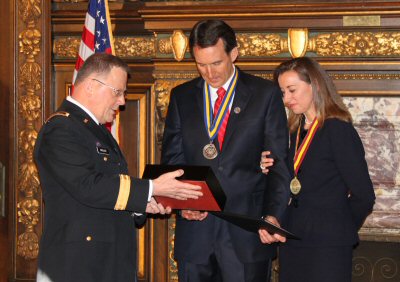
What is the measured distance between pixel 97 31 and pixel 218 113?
1548mm

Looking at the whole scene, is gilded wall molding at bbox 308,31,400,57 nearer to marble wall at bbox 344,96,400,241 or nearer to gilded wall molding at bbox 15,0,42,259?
marble wall at bbox 344,96,400,241

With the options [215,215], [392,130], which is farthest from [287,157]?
[392,130]

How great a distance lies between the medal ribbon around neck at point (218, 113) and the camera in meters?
3.66

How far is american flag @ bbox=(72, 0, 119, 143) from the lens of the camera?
4.89 meters

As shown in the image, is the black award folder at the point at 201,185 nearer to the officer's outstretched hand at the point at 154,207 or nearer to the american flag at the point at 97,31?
the officer's outstretched hand at the point at 154,207

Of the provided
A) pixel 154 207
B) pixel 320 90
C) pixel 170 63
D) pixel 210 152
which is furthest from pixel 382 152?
pixel 154 207

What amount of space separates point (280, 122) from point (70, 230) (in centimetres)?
117

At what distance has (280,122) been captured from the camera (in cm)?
365

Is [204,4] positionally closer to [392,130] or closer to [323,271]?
[392,130]

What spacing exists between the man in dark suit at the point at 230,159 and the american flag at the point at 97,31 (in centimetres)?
133

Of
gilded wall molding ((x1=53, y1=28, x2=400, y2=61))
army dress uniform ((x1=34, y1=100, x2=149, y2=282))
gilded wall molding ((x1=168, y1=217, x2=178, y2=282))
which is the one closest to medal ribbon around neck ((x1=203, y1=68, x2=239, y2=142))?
army dress uniform ((x1=34, y1=100, x2=149, y2=282))

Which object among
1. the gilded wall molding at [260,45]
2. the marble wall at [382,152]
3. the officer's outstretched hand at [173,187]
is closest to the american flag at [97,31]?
the gilded wall molding at [260,45]

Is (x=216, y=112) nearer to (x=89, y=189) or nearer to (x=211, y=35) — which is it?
(x=211, y=35)

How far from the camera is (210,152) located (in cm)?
363
